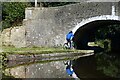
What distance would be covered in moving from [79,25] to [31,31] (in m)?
2.00

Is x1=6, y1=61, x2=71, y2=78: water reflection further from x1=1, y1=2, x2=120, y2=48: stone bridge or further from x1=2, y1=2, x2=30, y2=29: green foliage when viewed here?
x1=2, y1=2, x2=30, y2=29: green foliage

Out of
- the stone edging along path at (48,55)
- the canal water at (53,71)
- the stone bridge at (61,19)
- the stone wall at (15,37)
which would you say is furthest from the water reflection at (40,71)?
the stone wall at (15,37)

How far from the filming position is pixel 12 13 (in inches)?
682

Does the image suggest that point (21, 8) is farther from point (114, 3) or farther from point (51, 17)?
point (114, 3)

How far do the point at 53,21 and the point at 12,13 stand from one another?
279cm

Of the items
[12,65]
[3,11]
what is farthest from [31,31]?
[12,65]

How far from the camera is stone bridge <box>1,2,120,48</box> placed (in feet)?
Result: 47.3

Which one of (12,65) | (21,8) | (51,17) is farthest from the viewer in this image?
(21,8)

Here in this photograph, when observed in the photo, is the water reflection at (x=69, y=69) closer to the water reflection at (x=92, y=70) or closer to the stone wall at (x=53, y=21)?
the water reflection at (x=92, y=70)

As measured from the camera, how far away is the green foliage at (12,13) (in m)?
17.3

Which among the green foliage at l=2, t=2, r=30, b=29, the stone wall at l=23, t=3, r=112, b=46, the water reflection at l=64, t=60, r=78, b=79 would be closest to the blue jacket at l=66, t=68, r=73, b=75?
the water reflection at l=64, t=60, r=78, b=79

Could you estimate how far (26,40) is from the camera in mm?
15648

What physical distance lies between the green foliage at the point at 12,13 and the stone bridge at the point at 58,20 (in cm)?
166

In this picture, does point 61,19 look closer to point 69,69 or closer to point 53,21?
point 53,21
